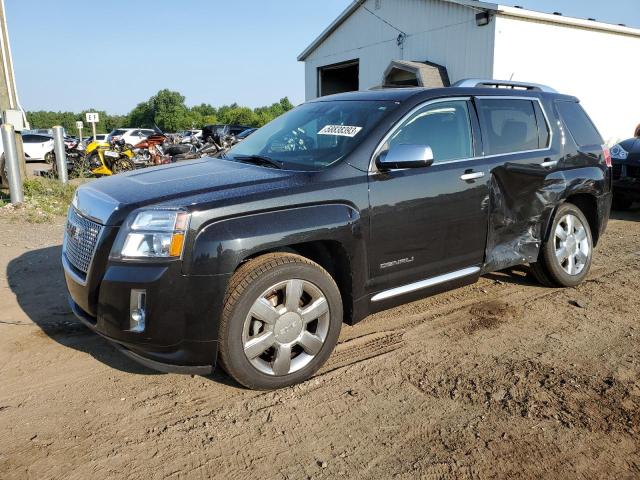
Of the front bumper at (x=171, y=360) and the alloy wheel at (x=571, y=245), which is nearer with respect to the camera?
the front bumper at (x=171, y=360)

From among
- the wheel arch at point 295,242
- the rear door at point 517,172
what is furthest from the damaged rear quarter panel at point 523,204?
the wheel arch at point 295,242

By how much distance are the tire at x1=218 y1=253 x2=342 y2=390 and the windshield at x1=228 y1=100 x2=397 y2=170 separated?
32.1 inches

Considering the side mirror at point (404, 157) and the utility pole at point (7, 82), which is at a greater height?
the utility pole at point (7, 82)

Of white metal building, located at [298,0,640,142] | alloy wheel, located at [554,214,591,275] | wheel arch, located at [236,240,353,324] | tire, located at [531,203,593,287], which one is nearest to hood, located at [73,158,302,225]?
wheel arch, located at [236,240,353,324]

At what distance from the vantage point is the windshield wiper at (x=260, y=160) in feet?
11.9

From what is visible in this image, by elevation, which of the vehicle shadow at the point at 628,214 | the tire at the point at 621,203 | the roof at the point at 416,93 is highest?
the roof at the point at 416,93

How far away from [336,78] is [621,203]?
17033 millimetres

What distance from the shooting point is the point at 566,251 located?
4852 mm

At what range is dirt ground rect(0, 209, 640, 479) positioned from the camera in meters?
2.48

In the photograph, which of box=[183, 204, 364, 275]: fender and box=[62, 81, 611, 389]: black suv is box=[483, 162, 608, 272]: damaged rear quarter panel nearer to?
box=[62, 81, 611, 389]: black suv

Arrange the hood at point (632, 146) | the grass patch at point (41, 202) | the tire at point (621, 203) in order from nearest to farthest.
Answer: the grass patch at point (41, 202)
the hood at point (632, 146)
the tire at point (621, 203)

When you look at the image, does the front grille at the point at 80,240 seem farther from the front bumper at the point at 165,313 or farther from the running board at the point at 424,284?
the running board at the point at 424,284

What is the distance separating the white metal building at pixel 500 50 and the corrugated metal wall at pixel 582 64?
28 mm

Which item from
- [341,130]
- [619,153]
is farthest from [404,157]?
[619,153]
